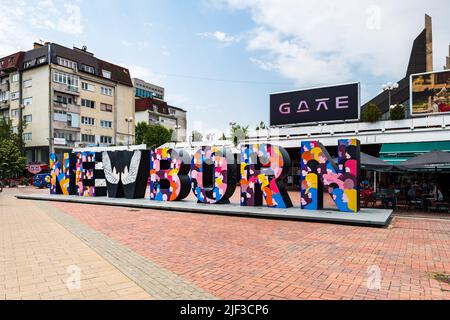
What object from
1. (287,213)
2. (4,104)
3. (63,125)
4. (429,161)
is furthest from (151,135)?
(429,161)

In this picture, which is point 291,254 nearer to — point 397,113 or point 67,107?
point 397,113

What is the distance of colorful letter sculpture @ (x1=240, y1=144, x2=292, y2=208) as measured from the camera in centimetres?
1409

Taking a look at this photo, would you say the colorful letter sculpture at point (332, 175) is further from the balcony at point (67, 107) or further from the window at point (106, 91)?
the window at point (106, 91)

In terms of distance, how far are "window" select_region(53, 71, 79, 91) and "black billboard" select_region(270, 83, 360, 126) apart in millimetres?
31572

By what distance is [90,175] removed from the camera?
2006cm

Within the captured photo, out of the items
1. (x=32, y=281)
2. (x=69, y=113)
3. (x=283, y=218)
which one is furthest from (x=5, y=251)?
(x=69, y=113)

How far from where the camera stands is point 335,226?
11.0m

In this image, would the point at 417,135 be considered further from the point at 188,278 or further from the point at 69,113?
the point at 69,113

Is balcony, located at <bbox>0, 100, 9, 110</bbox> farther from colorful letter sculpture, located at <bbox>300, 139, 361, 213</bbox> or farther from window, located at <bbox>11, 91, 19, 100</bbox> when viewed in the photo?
colorful letter sculpture, located at <bbox>300, 139, 361, 213</bbox>

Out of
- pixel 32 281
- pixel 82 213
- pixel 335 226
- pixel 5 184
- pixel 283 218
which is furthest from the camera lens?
pixel 5 184

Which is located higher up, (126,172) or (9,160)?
(9,160)

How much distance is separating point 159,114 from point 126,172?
56998 millimetres

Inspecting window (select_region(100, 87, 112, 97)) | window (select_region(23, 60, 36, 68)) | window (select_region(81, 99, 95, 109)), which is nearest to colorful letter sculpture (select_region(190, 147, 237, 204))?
window (select_region(81, 99, 95, 109))

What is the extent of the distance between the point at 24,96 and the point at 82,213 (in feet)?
141
